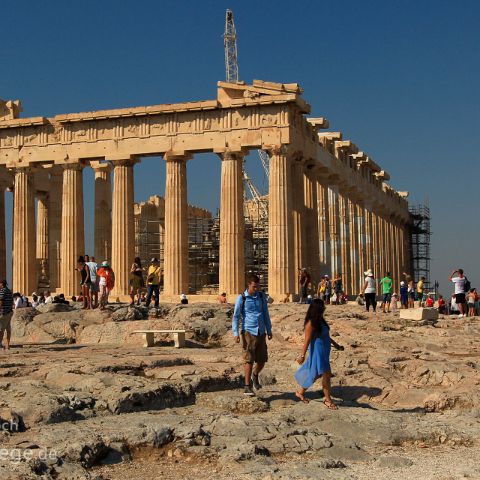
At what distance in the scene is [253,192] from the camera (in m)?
73.3

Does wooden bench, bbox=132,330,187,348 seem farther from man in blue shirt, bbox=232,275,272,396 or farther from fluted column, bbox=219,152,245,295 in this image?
fluted column, bbox=219,152,245,295

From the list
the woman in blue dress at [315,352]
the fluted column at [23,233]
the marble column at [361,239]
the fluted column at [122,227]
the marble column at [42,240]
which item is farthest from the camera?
the marble column at [361,239]

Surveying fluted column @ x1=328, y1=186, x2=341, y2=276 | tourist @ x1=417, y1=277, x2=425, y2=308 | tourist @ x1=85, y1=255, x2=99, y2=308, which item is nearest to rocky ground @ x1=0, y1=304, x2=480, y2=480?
tourist @ x1=85, y1=255, x2=99, y2=308

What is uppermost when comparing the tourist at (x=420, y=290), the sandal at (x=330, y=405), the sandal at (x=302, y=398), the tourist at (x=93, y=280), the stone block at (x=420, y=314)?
the tourist at (x=93, y=280)

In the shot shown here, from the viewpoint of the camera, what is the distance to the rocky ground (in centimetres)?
1089

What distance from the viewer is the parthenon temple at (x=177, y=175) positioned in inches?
1501

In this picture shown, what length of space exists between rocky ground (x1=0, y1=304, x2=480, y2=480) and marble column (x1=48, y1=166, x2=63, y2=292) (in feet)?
84.3

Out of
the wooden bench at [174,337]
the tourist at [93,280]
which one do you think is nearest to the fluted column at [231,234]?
the tourist at [93,280]

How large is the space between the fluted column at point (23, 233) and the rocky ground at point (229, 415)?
22.0 meters

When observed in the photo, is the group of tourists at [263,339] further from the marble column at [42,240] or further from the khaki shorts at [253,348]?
the marble column at [42,240]

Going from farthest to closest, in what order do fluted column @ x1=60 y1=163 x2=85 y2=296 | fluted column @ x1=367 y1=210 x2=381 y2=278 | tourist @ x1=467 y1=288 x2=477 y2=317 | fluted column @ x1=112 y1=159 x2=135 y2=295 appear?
fluted column @ x1=367 y1=210 x2=381 y2=278 < fluted column @ x1=60 y1=163 x2=85 y2=296 < fluted column @ x1=112 y1=159 x2=135 y2=295 < tourist @ x1=467 y1=288 x2=477 y2=317

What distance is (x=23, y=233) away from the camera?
1692 inches

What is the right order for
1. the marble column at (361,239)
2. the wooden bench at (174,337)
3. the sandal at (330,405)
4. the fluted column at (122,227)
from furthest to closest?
the marble column at (361,239)
the fluted column at (122,227)
the wooden bench at (174,337)
the sandal at (330,405)

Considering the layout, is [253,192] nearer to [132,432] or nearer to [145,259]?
[145,259]
